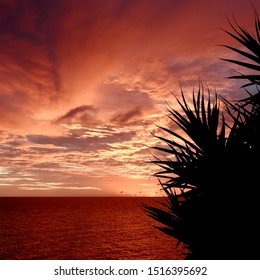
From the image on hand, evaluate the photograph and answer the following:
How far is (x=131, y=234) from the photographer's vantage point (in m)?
52.4

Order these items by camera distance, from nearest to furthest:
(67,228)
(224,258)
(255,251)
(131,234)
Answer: (255,251) < (224,258) < (131,234) < (67,228)

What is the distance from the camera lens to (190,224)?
2299mm
